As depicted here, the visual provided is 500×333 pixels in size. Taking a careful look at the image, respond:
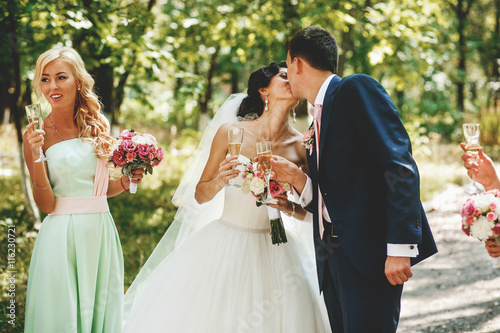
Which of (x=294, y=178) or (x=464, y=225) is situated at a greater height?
(x=294, y=178)

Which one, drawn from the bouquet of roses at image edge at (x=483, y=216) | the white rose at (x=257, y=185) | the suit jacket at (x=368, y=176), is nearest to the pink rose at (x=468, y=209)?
the bouquet of roses at image edge at (x=483, y=216)

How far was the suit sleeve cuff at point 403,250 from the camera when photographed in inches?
98.3

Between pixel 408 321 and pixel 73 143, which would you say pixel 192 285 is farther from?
pixel 408 321

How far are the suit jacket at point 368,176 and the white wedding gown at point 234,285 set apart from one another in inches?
27.9

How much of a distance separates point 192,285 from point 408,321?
9.32 ft

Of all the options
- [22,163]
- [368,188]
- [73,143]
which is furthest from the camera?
[22,163]

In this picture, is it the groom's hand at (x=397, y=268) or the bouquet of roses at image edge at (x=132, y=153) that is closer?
the groom's hand at (x=397, y=268)

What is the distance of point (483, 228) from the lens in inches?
102

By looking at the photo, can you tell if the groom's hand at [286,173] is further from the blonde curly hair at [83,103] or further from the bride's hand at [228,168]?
the blonde curly hair at [83,103]

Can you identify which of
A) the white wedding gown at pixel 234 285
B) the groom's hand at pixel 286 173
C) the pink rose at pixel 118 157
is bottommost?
the white wedding gown at pixel 234 285

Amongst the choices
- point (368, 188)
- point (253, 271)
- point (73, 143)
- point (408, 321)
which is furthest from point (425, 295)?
point (73, 143)

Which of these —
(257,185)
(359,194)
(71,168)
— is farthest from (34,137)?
(359,194)

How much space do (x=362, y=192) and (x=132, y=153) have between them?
1.41 metres

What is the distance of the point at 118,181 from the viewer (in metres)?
3.47
